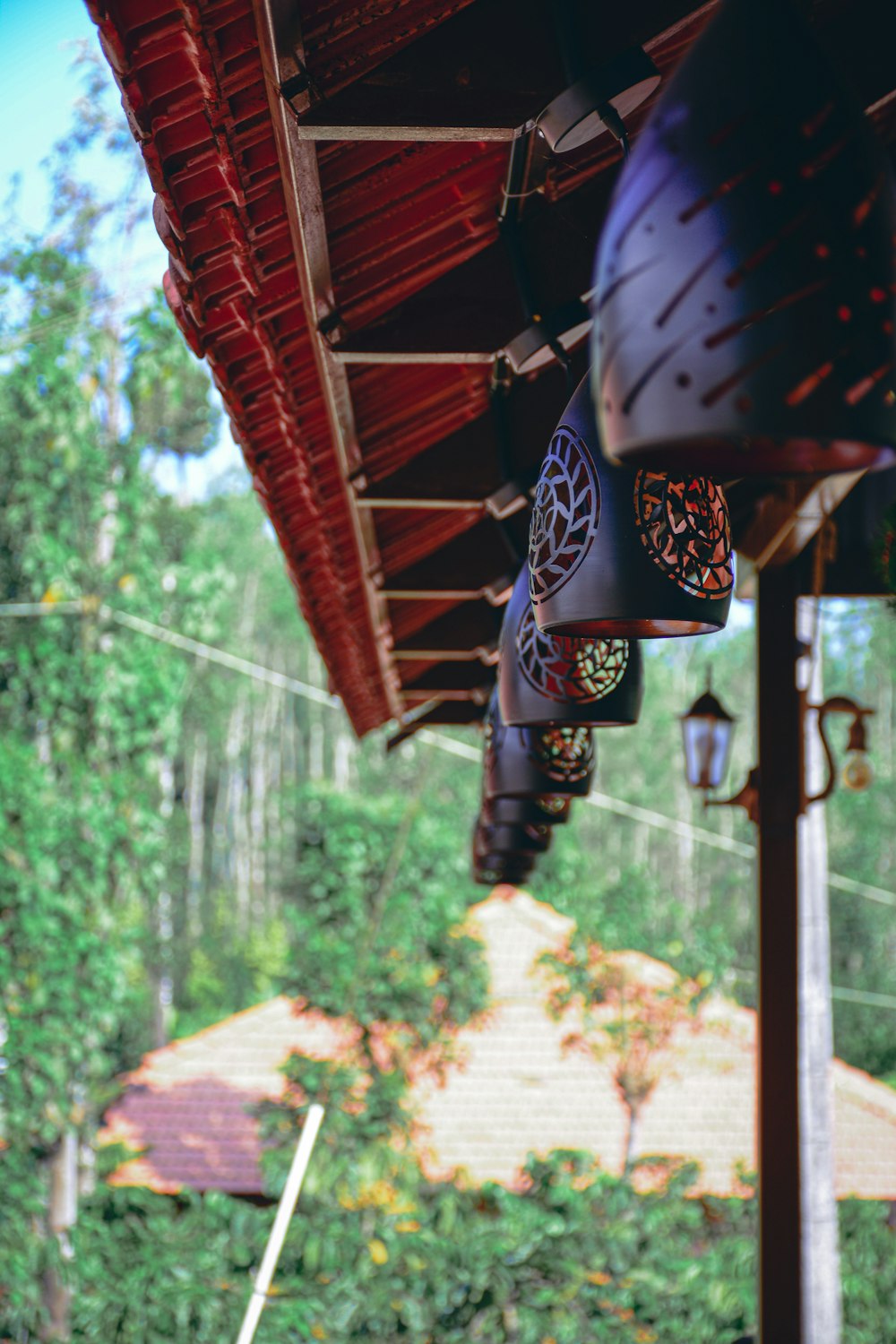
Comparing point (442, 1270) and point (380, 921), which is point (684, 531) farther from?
point (380, 921)

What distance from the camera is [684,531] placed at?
851 millimetres

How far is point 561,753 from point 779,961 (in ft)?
3.65

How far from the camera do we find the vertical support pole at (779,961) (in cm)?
243

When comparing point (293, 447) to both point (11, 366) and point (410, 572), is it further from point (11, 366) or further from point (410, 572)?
point (11, 366)

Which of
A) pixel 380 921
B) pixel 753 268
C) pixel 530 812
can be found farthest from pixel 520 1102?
pixel 753 268

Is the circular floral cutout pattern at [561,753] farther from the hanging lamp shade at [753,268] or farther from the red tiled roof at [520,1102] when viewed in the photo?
the red tiled roof at [520,1102]

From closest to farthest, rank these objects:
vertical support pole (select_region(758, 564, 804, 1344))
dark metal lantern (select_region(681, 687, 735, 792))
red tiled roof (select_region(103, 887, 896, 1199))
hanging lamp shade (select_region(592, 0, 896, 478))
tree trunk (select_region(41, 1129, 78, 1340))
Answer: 1. hanging lamp shade (select_region(592, 0, 896, 478))
2. vertical support pole (select_region(758, 564, 804, 1344))
3. dark metal lantern (select_region(681, 687, 735, 792))
4. tree trunk (select_region(41, 1129, 78, 1340))
5. red tiled roof (select_region(103, 887, 896, 1199))

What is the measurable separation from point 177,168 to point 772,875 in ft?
6.65

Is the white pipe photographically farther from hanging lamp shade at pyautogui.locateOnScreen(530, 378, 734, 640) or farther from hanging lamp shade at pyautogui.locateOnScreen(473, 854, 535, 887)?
hanging lamp shade at pyautogui.locateOnScreen(530, 378, 734, 640)

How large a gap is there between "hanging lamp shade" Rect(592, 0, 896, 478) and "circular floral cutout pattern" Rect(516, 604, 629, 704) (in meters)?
0.68

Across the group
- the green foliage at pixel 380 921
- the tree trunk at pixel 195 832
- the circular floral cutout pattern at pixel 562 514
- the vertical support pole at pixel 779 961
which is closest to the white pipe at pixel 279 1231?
the vertical support pole at pixel 779 961

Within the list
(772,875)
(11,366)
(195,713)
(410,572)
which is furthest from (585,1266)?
(195,713)

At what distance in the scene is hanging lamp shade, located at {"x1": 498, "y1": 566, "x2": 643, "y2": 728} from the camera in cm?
125

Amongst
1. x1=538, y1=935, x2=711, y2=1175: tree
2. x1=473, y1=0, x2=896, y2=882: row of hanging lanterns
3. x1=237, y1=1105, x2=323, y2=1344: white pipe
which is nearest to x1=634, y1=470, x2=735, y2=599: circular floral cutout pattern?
x1=473, y1=0, x2=896, y2=882: row of hanging lanterns
